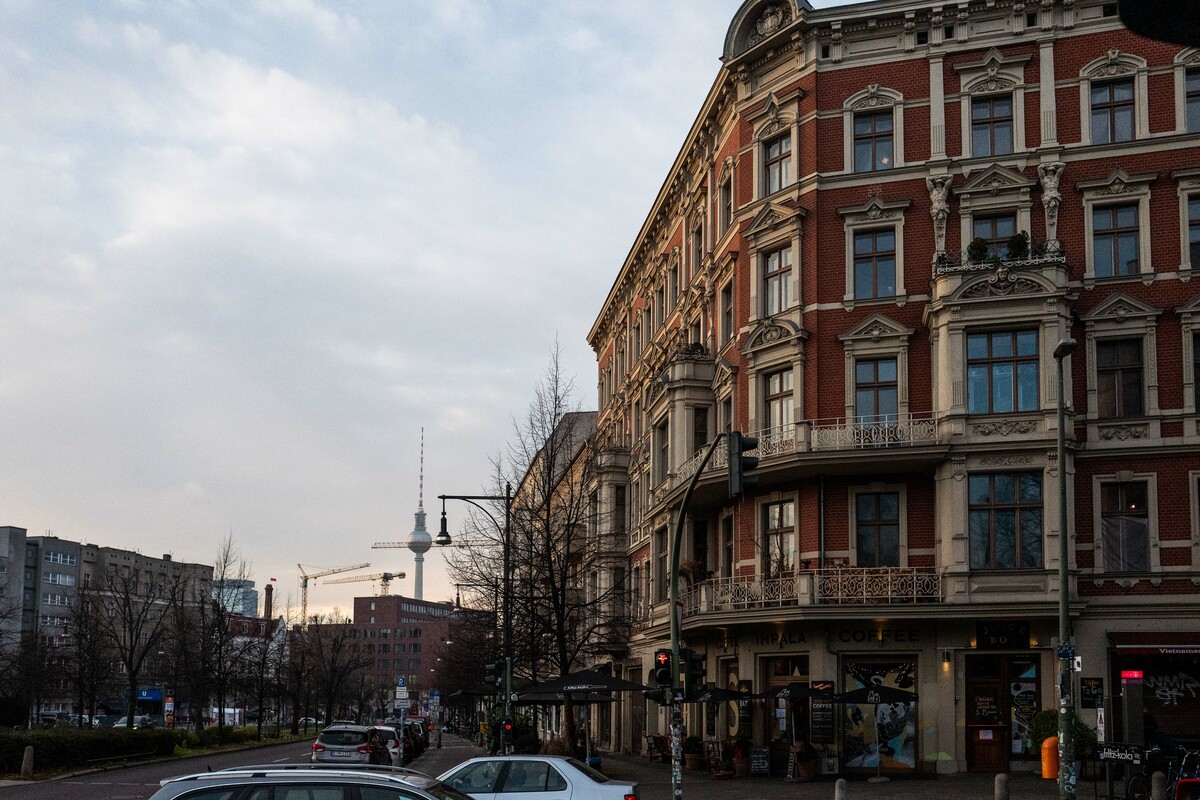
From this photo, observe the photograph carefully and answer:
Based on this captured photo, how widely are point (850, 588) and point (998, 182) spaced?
1106cm

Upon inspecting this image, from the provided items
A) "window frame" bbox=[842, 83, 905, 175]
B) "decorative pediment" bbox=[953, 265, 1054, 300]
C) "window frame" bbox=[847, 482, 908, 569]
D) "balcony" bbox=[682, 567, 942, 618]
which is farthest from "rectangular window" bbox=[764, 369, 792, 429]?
"window frame" bbox=[842, 83, 905, 175]

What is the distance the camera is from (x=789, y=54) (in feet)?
118

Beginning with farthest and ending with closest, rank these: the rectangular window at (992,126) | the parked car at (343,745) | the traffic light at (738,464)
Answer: the rectangular window at (992,126), the parked car at (343,745), the traffic light at (738,464)

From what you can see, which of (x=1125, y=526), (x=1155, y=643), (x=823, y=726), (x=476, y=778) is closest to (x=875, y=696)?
(x=823, y=726)

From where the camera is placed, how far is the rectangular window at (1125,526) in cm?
3098

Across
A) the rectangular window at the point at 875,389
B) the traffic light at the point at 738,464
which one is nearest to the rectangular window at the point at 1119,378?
the rectangular window at the point at 875,389

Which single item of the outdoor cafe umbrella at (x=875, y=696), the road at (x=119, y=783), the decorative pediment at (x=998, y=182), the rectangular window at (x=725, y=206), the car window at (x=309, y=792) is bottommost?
the road at (x=119, y=783)

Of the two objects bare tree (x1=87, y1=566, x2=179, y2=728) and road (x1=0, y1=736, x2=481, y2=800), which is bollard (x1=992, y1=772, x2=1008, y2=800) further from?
bare tree (x1=87, y1=566, x2=179, y2=728)

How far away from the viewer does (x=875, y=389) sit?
110 ft

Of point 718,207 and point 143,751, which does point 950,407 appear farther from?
point 143,751

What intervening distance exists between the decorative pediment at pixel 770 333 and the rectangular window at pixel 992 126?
257 inches

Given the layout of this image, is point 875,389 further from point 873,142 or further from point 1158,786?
point 1158,786

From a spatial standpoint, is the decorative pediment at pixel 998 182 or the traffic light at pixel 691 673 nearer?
the traffic light at pixel 691 673

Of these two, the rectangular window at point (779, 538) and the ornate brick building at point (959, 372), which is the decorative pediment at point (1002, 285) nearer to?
the ornate brick building at point (959, 372)
